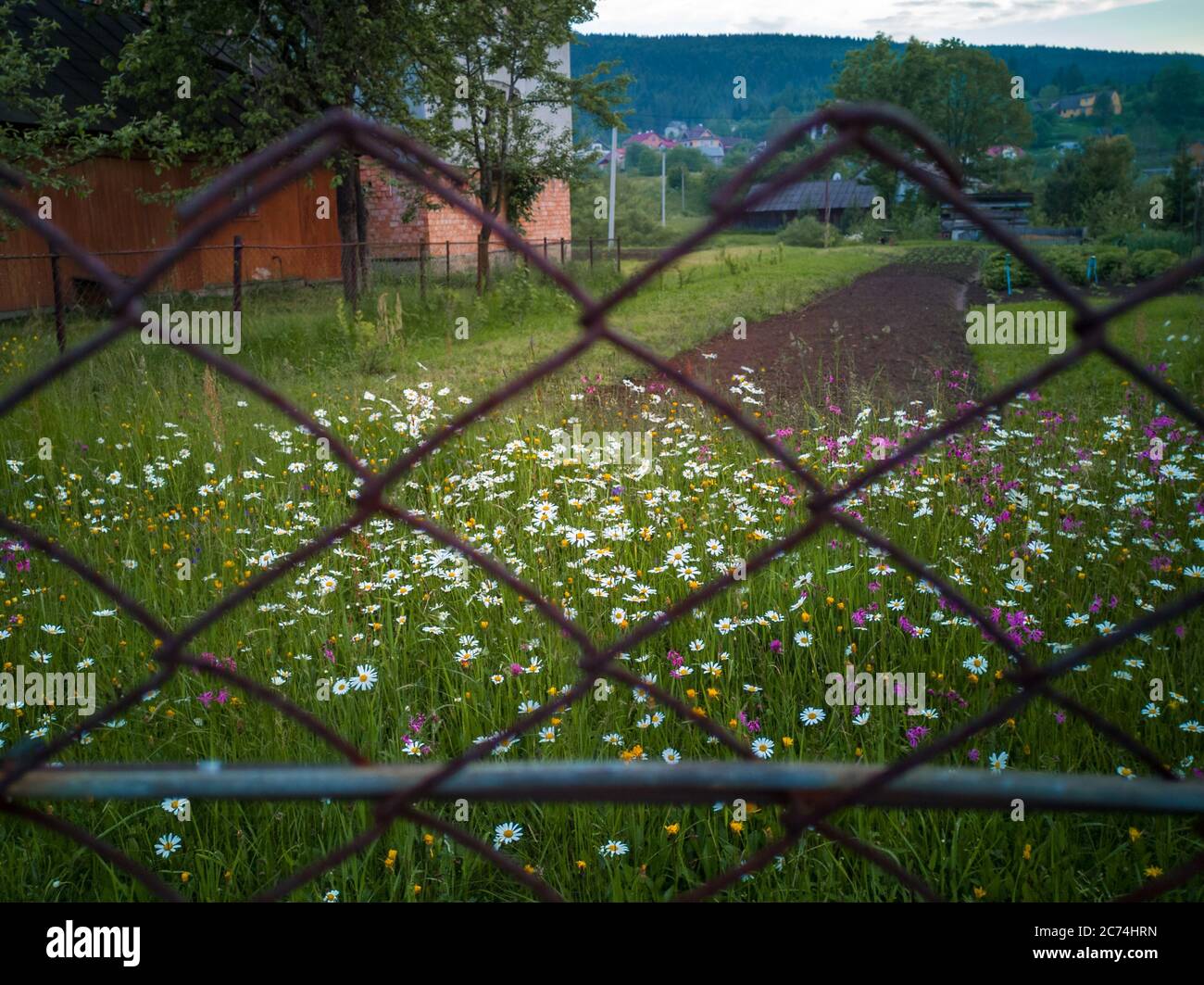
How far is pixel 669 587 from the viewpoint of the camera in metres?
2.98

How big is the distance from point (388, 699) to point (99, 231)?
1461 centimetres

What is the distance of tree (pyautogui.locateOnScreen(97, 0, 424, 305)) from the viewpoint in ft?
38.6

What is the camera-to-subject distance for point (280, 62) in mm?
12008

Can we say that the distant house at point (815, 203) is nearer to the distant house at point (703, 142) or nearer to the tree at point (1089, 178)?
the tree at point (1089, 178)

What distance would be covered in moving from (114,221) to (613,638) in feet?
49.2

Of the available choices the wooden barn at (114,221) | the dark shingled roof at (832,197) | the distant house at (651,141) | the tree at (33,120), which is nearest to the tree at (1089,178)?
the dark shingled roof at (832,197)

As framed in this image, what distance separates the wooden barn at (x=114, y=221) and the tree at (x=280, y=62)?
0.99 meters

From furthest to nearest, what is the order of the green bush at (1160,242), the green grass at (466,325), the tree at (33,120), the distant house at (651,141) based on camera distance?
1. the distant house at (651,141)
2. the green bush at (1160,242)
3. the tree at (33,120)
4. the green grass at (466,325)

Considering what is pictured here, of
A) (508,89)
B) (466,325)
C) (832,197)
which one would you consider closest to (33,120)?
(466,325)

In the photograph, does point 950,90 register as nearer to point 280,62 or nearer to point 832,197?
point 832,197

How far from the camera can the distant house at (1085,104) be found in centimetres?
3978

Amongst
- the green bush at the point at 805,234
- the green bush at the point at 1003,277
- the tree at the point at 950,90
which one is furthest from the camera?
the tree at the point at 950,90

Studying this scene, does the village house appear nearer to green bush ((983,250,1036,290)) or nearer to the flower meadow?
green bush ((983,250,1036,290))
